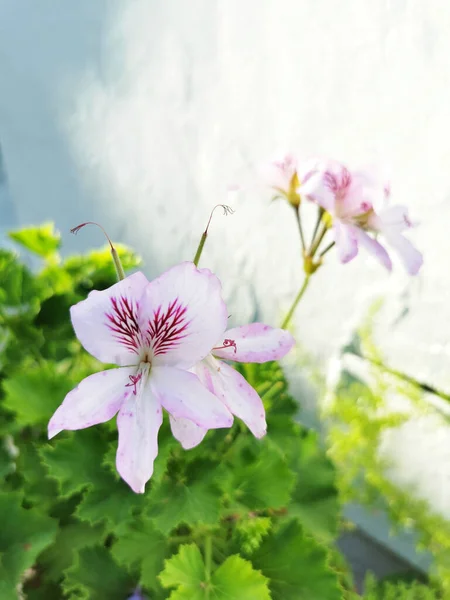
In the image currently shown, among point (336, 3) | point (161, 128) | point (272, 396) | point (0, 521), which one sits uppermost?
point (336, 3)

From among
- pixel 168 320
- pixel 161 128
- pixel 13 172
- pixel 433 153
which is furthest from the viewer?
pixel 13 172

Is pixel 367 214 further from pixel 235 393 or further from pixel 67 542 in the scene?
pixel 67 542

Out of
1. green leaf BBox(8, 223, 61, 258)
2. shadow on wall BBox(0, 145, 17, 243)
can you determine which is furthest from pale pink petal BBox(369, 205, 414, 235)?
shadow on wall BBox(0, 145, 17, 243)

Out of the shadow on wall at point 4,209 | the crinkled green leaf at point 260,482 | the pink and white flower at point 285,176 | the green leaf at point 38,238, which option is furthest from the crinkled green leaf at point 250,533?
the shadow on wall at point 4,209

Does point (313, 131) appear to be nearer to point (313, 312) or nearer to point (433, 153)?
point (433, 153)

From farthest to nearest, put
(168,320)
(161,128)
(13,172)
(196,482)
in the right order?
(13,172)
(161,128)
(196,482)
(168,320)

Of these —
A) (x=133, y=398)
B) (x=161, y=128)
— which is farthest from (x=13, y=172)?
(x=133, y=398)

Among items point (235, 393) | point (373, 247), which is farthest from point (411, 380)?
point (235, 393)
